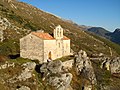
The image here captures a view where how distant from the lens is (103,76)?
260 ft

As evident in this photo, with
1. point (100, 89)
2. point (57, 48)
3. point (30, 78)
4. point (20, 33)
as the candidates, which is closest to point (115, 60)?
point (100, 89)

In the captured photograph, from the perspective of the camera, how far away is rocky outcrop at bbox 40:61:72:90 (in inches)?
1998

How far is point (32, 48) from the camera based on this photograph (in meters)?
59.8

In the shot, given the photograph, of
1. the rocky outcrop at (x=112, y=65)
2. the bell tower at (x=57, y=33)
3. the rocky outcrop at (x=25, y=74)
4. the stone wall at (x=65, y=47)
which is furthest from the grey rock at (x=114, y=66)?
the rocky outcrop at (x=25, y=74)

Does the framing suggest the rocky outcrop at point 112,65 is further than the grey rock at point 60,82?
Yes

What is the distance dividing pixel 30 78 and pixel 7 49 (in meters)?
46.7

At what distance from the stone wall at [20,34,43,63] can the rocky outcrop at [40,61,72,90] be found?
21.2ft

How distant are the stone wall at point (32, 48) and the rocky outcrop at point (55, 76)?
6462 mm

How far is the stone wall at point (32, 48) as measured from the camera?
2323 inches

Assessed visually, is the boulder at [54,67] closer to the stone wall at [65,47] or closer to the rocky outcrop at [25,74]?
the rocky outcrop at [25,74]

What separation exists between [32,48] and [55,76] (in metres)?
11.3

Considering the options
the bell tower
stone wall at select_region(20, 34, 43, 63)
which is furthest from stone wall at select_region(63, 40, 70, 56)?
stone wall at select_region(20, 34, 43, 63)

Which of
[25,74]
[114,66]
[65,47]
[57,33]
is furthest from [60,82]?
[114,66]

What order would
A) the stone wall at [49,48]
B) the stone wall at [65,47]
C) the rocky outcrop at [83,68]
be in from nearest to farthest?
the stone wall at [49,48] < the rocky outcrop at [83,68] < the stone wall at [65,47]
